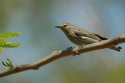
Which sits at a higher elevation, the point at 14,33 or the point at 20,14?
the point at 20,14

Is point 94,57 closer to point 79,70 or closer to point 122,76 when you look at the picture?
point 79,70

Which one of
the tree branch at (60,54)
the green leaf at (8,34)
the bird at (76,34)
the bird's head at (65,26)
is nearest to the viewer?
the tree branch at (60,54)

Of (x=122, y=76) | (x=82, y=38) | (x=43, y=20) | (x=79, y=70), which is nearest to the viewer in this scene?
(x=82, y=38)

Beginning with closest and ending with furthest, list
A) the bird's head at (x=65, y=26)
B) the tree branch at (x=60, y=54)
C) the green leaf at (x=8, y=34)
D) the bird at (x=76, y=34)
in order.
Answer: the tree branch at (x=60, y=54) < the green leaf at (x=8, y=34) < the bird at (x=76, y=34) < the bird's head at (x=65, y=26)

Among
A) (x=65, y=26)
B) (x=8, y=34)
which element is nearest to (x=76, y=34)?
(x=65, y=26)

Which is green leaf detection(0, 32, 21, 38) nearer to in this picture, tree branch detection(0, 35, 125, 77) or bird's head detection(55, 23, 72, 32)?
tree branch detection(0, 35, 125, 77)

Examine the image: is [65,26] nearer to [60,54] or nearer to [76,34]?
[76,34]

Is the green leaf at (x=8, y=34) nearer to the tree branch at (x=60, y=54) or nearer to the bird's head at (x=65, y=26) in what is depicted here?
the tree branch at (x=60, y=54)

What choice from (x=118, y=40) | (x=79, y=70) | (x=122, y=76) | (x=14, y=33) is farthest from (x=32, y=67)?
(x=79, y=70)

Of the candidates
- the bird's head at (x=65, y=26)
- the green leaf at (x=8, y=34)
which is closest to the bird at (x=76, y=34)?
the bird's head at (x=65, y=26)

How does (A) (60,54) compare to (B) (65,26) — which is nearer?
(A) (60,54)

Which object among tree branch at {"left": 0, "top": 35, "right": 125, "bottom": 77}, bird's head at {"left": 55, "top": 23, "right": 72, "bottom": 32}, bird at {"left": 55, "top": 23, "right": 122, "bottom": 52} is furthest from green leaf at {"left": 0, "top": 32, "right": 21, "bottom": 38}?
bird's head at {"left": 55, "top": 23, "right": 72, "bottom": 32}
